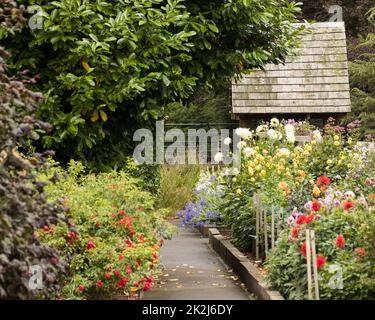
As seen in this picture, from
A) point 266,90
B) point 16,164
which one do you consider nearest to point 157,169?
point 266,90

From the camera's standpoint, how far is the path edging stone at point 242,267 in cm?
720

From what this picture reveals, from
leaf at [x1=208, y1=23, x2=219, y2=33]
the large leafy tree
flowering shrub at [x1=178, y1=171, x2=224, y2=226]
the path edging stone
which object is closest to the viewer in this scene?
the path edging stone

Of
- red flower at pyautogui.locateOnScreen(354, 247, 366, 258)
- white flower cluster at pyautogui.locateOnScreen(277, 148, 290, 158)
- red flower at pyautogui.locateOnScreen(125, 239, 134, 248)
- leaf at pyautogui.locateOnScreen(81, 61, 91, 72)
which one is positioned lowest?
red flower at pyautogui.locateOnScreen(354, 247, 366, 258)

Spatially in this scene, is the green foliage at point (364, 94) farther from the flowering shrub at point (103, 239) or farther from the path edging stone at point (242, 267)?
the flowering shrub at point (103, 239)

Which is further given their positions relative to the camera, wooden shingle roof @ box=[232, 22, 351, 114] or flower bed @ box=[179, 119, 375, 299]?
wooden shingle roof @ box=[232, 22, 351, 114]

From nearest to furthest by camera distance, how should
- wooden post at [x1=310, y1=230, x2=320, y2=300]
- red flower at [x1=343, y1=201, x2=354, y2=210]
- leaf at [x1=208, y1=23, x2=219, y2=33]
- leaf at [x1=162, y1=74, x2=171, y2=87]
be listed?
wooden post at [x1=310, y1=230, x2=320, y2=300], red flower at [x1=343, y1=201, x2=354, y2=210], leaf at [x1=162, y1=74, x2=171, y2=87], leaf at [x1=208, y1=23, x2=219, y2=33]

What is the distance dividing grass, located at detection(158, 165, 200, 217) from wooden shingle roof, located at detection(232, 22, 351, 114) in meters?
2.43

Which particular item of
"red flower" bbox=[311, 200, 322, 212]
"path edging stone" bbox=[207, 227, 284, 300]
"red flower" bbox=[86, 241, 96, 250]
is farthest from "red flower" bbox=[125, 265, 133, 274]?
"red flower" bbox=[311, 200, 322, 212]

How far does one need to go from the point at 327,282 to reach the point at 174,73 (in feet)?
13.3

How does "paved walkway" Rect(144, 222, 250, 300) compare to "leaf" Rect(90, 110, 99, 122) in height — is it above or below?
below

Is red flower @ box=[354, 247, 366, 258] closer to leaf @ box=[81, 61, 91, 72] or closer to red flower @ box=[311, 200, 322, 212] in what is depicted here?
red flower @ box=[311, 200, 322, 212]

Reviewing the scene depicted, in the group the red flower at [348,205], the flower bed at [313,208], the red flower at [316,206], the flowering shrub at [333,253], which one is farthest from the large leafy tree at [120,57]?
the red flower at [348,205]

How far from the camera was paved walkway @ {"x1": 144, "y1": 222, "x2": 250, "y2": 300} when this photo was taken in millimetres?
7848

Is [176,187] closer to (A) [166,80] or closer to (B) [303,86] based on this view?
(B) [303,86]
